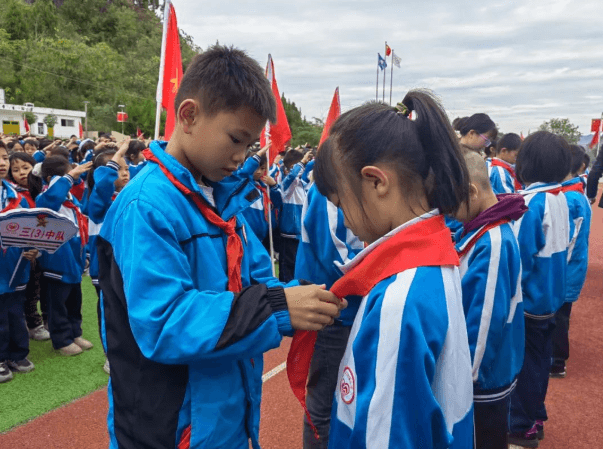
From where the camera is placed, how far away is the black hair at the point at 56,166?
4910 mm

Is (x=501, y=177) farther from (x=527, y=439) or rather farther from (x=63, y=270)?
(x=63, y=270)

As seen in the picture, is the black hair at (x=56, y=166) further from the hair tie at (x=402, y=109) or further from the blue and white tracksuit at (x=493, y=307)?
the hair tie at (x=402, y=109)

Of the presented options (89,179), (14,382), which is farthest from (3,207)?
(14,382)

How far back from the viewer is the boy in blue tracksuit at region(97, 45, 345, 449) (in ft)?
4.07

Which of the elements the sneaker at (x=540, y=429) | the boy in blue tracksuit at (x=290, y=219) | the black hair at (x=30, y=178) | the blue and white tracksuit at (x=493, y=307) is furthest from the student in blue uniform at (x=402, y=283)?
the boy in blue tracksuit at (x=290, y=219)

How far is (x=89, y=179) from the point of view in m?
5.08

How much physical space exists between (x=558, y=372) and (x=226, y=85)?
14.6 feet

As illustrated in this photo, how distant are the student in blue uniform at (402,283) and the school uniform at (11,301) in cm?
374

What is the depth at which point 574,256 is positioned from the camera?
4461 millimetres

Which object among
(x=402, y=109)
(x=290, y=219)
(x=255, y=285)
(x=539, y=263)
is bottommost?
(x=290, y=219)

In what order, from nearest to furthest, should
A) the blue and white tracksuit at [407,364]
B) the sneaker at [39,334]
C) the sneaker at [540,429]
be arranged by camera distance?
the blue and white tracksuit at [407,364] → the sneaker at [540,429] → the sneaker at [39,334]

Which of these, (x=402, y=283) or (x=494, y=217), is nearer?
(x=402, y=283)

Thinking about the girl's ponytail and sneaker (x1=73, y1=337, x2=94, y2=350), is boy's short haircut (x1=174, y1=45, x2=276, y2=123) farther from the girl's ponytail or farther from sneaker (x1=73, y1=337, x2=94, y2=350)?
sneaker (x1=73, y1=337, x2=94, y2=350)

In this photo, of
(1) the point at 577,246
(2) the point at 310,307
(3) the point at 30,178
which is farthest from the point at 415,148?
(3) the point at 30,178
